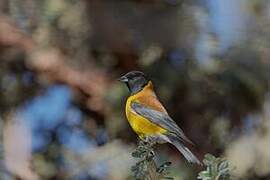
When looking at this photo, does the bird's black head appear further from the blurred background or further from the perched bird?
the blurred background

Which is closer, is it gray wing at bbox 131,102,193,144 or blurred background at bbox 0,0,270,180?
gray wing at bbox 131,102,193,144

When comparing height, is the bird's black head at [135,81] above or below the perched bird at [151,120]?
above

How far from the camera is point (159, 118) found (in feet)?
2.12

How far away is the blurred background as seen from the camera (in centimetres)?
154

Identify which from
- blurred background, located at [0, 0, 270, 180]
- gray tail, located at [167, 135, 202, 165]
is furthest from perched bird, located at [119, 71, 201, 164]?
blurred background, located at [0, 0, 270, 180]

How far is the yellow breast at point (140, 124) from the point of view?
626mm

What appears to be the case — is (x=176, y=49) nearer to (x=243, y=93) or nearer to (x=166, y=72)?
(x=166, y=72)

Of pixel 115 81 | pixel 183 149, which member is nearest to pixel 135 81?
pixel 183 149

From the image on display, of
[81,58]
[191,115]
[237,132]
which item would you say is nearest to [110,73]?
[81,58]

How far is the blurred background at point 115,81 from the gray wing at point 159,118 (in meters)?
0.83

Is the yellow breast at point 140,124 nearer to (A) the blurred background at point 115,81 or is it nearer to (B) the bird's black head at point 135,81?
(B) the bird's black head at point 135,81

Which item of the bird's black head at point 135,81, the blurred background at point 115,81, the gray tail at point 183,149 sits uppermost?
the bird's black head at point 135,81

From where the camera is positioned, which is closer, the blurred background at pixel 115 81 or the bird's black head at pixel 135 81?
the bird's black head at pixel 135 81

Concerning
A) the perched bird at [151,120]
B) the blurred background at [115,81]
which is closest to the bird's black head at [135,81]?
the perched bird at [151,120]
